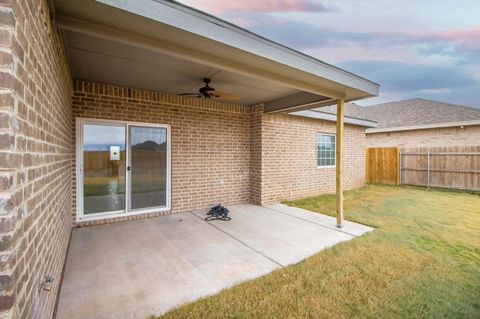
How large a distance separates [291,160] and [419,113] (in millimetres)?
11687

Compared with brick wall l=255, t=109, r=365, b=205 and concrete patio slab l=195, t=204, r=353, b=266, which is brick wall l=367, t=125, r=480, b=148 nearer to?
brick wall l=255, t=109, r=365, b=205

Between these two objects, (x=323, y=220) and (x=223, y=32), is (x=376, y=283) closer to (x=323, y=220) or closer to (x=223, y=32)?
(x=323, y=220)

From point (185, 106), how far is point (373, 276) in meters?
5.04

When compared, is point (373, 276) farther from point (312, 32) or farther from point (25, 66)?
point (312, 32)

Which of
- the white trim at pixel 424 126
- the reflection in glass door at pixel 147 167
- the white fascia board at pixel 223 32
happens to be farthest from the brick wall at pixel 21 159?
the white trim at pixel 424 126

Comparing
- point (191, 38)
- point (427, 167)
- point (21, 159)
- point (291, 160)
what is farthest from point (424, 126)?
point (21, 159)

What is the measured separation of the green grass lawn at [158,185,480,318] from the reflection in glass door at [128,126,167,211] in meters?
3.51

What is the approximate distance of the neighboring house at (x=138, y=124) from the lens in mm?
1136

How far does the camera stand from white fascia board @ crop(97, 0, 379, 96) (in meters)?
2.08

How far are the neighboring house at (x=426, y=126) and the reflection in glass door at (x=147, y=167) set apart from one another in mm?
12671

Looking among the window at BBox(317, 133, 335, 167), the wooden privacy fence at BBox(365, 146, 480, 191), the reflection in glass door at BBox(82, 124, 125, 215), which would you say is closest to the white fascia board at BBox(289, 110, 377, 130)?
the window at BBox(317, 133, 335, 167)

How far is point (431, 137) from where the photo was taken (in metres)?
11.9

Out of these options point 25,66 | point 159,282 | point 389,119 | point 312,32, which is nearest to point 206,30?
point 25,66

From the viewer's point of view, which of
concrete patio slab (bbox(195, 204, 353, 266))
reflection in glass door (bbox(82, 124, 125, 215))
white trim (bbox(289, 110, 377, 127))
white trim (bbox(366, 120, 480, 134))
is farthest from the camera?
white trim (bbox(366, 120, 480, 134))
